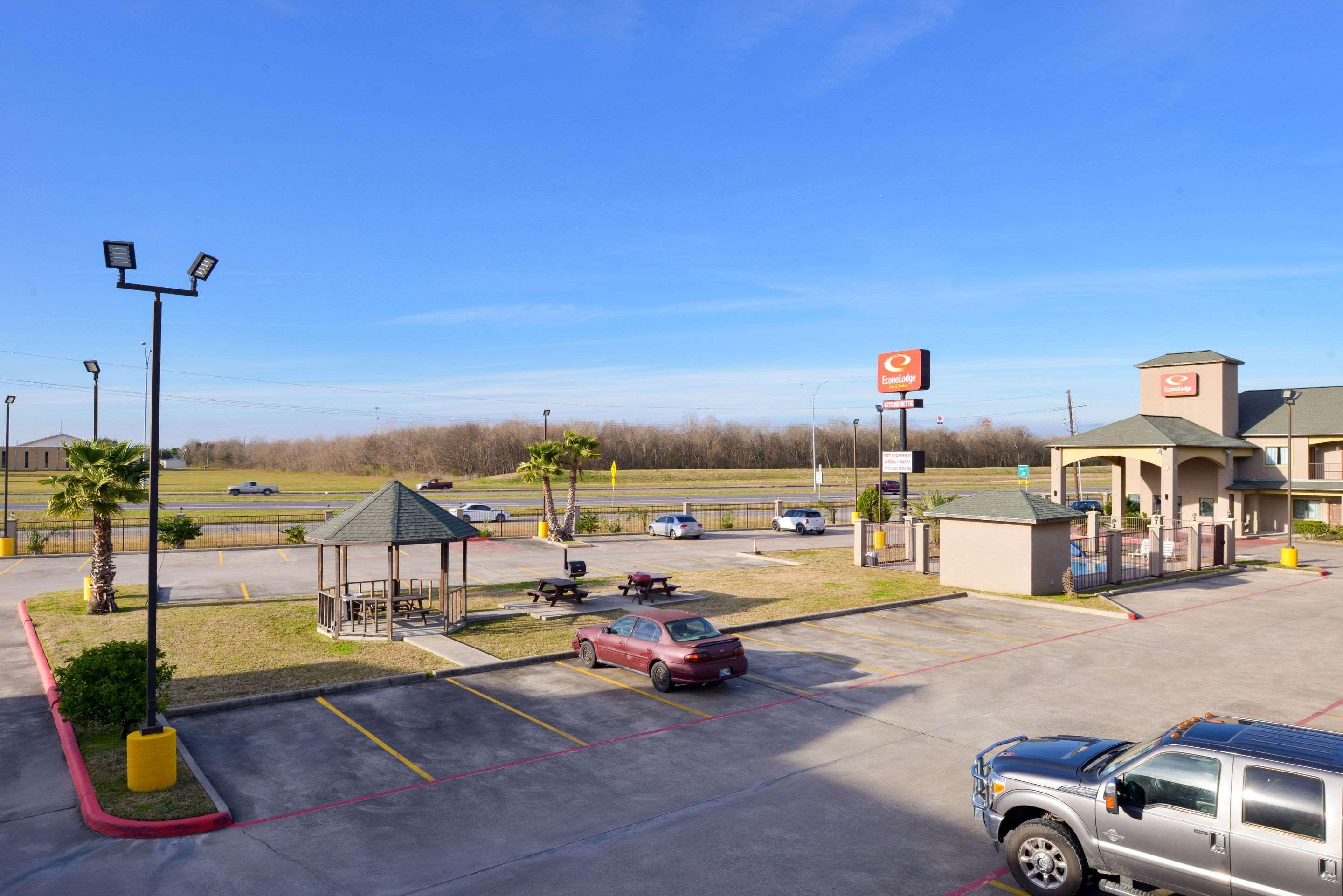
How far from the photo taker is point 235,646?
19.8 meters

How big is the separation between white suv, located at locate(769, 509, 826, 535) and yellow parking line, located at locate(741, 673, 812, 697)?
3334 cm

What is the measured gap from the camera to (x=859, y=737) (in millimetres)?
13695

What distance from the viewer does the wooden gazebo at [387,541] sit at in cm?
2061

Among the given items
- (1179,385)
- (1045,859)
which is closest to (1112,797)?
(1045,859)

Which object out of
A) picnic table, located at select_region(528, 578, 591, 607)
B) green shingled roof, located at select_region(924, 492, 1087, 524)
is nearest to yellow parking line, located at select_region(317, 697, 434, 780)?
picnic table, located at select_region(528, 578, 591, 607)

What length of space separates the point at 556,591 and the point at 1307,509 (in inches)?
1942

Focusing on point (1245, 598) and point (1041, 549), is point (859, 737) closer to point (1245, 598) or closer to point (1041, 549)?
point (1041, 549)

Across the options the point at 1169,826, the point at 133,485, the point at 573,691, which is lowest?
the point at 573,691

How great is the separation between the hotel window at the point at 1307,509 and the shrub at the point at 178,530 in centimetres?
5898

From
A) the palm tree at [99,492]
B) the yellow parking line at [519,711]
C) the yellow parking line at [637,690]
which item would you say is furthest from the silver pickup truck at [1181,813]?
the palm tree at [99,492]

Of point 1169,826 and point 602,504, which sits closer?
point 1169,826

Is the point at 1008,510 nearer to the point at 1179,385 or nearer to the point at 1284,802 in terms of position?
the point at 1284,802

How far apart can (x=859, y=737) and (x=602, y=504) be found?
5541 cm

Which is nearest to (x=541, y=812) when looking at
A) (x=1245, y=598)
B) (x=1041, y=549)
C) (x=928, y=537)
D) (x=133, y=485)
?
(x=133, y=485)
